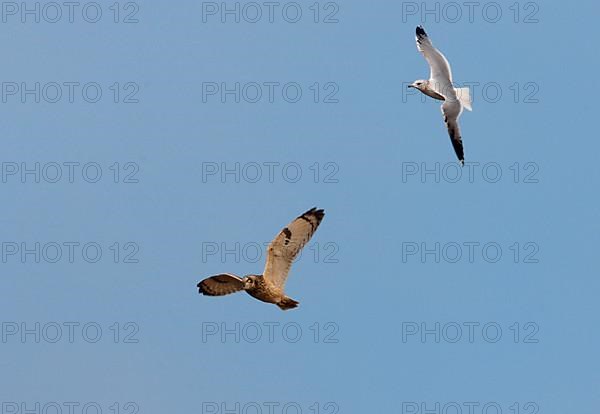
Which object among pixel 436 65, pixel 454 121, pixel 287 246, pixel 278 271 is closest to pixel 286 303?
pixel 278 271

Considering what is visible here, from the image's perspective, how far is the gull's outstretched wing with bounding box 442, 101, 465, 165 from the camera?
809 inches

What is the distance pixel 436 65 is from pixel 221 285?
658 centimetres

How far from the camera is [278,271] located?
17.7m

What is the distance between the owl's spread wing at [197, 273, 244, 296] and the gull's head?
5.90m

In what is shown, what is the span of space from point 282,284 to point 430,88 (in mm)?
5498

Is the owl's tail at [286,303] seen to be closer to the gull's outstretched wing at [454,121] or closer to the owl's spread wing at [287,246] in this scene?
the owl's spread wing at [287,246]

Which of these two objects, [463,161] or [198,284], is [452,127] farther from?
[198,284]

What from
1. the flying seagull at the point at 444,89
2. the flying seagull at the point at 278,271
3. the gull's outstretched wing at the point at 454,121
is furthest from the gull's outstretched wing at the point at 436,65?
the flying seagull at the point at 278,271

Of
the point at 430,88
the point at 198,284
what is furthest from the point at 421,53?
the point at 198,284

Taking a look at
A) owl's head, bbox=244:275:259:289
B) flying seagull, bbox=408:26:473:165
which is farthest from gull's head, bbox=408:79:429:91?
owl's head, bbox=244:275:259:289

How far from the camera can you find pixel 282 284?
1767 cm

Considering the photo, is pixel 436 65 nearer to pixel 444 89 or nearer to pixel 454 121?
pixel 444 89

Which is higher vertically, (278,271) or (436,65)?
(436,65)

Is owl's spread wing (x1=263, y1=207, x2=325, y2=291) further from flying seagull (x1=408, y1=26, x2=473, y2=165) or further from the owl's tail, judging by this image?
flying seagull (x1=408, y1=26, x2=473, y2=165)
